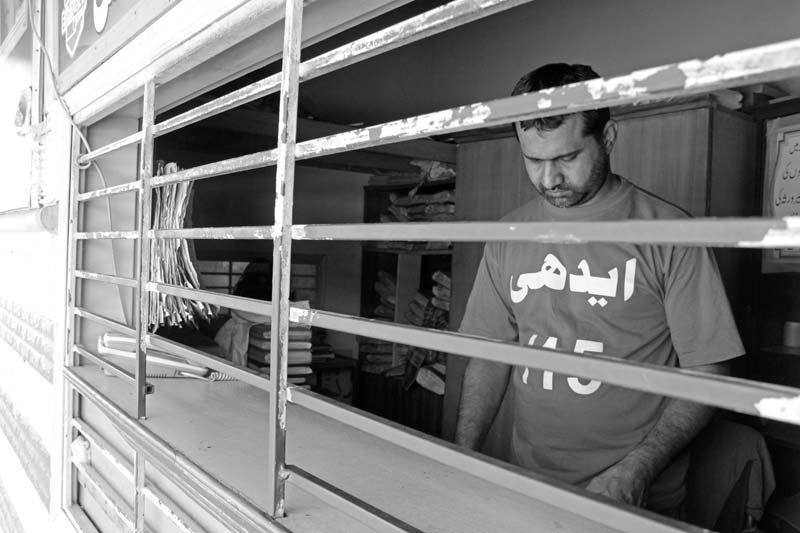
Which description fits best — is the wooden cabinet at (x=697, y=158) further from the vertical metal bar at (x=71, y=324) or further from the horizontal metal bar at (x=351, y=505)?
the vertical metal bar at (x=71, y=324)

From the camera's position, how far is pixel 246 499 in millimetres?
1038

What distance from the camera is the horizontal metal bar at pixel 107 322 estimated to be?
64.9 inches

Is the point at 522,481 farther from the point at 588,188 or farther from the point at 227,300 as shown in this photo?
the point at 588,188

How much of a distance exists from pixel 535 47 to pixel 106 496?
3129 millimetres

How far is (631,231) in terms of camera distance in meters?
0.51

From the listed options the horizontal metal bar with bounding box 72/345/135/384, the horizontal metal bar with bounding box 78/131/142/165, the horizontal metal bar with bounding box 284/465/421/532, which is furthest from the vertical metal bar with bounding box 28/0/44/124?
the horizontal metal bar with bounding box 284/465/421/532

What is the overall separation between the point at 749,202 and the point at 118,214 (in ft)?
8.06

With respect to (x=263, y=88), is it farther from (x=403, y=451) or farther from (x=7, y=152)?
(x=7, y=152)

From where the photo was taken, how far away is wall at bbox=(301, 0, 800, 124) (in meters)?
2.76

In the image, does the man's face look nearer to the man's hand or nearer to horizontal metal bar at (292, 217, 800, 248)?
the man's hand

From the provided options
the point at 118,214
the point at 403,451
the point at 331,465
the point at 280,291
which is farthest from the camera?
the point at 118,214

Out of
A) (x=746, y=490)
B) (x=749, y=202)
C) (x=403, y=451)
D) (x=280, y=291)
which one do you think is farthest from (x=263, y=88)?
(x=749, y=202)

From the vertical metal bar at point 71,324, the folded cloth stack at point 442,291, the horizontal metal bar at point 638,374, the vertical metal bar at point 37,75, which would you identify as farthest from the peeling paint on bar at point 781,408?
the folded cloth stack at point 442,291

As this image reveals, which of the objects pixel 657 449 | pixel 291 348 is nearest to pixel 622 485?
pixel 657 449
